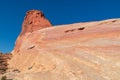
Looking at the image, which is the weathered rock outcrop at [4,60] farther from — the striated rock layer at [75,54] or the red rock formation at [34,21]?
the red rock formation at [34,21]

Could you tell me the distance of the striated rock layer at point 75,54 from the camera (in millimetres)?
30562

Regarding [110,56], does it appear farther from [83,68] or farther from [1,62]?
[1,62]

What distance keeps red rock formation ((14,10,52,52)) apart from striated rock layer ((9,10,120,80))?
1341 cm

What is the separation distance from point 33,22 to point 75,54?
3060cm

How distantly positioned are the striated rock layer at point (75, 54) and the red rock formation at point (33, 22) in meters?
13.4

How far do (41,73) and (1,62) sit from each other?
2108 centimetres

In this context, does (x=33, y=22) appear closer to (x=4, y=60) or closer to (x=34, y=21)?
(x=34, y=21)

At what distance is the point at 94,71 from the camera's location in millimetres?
30594

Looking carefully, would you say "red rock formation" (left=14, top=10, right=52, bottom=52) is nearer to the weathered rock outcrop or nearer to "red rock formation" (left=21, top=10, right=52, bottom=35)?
"red rock formation" (left=21, top=10, right=52, bottom=35)

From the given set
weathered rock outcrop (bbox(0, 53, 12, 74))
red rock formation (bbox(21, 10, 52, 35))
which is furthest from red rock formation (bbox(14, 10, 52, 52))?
weathered rock outcrop (bbox(0, 53, 12, 74))

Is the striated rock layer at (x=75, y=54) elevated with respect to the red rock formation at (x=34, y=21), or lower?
lower

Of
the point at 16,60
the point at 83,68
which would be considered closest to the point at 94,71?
the point at 83,68

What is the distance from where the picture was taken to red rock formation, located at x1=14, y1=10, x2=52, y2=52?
62.1 metres

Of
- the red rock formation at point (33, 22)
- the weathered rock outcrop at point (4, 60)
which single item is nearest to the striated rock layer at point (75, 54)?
the weathered rock outcrop at point (4, 60)
